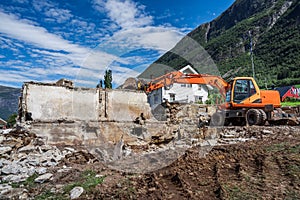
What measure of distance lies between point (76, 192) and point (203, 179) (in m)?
2.36

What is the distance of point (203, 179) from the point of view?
183 inches

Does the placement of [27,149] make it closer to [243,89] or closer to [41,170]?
[41,170]

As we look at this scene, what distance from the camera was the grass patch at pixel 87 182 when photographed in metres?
4.75

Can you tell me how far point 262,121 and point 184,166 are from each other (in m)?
6.67

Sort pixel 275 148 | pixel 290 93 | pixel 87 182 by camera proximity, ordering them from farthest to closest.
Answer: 1. pixel 290 93
2. pixel 275 148
3. pixel 87 182

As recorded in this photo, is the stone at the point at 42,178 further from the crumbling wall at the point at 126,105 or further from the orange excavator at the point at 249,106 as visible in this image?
the orange excavator at the point at 249,106

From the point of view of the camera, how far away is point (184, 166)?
227 inches

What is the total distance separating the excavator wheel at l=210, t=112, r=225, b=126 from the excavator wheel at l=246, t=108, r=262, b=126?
1.36m

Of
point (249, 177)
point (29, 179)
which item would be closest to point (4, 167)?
point (29, 179)

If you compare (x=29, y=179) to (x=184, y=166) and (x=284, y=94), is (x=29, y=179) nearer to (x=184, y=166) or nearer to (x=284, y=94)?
(x=184, y=166)

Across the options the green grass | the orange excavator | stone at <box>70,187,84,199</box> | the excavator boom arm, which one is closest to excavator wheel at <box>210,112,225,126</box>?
the orange excavator

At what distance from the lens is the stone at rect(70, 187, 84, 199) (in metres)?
4.32

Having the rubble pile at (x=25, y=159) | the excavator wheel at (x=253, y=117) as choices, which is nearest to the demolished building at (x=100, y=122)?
the rubble pile at (x=25, y=159)

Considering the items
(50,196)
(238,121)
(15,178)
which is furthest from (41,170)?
(238,121)
